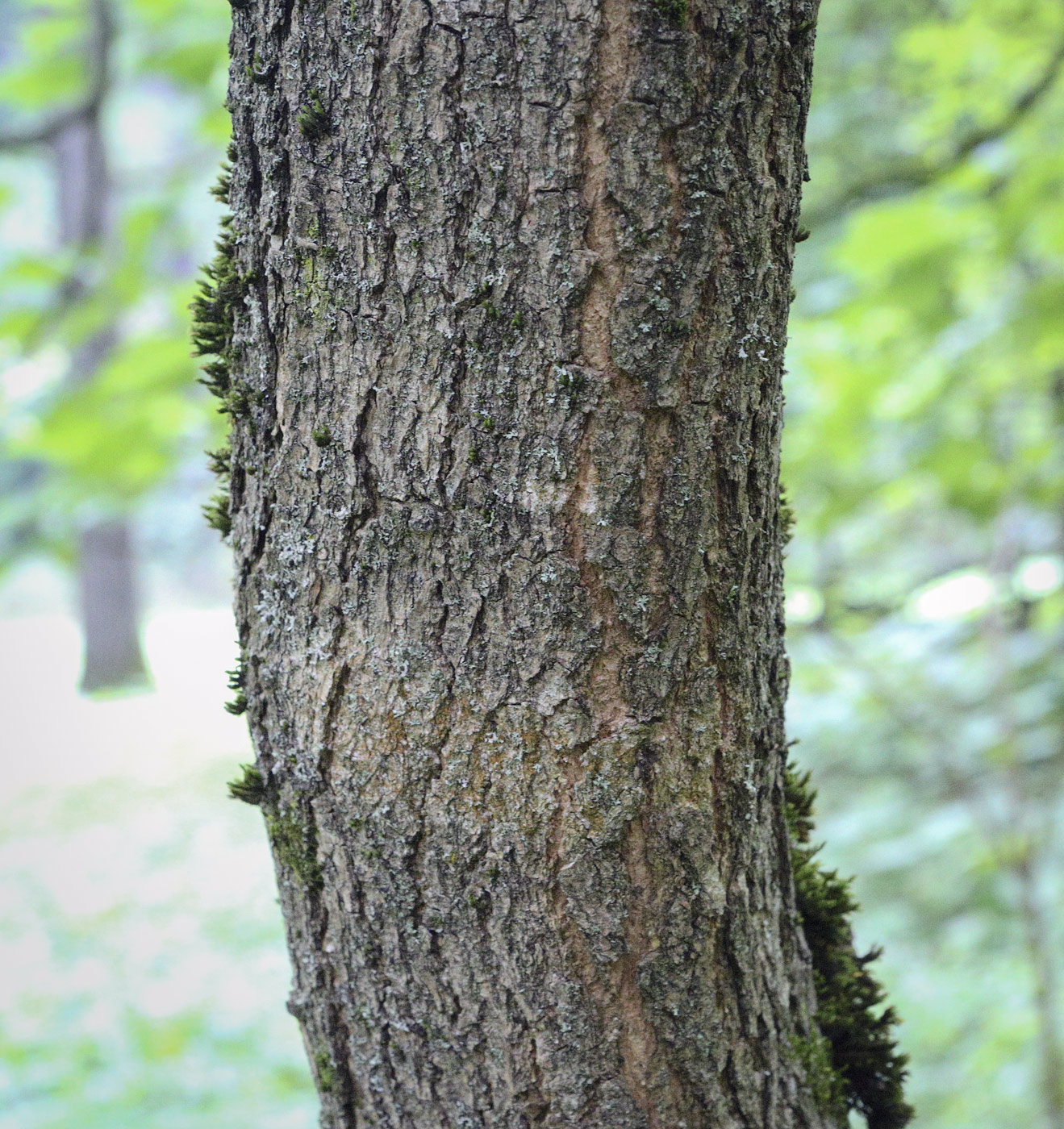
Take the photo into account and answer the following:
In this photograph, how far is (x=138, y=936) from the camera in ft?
18.2

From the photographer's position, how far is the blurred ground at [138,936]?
12.3 feet

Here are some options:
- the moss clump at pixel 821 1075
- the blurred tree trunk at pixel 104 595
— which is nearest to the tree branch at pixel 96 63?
the moss clump at pixel 821 1075

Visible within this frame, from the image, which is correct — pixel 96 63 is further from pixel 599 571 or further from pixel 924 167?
pixel 599 571

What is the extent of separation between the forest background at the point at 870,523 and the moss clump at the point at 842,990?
1.58 m

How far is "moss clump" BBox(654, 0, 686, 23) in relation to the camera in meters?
0.82

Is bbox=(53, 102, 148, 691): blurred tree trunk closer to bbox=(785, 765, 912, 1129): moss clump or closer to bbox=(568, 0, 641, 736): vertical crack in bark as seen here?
bbox=(785, 765, 912, 1129): moss clump

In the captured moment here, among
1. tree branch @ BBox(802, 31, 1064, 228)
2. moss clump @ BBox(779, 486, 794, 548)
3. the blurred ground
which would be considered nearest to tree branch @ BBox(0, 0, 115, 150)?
the blurred ground

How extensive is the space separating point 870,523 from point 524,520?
473 centimetres

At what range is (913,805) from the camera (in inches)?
191

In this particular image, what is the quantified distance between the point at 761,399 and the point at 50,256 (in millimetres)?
3482

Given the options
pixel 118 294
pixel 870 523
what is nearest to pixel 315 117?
pixel 118 294

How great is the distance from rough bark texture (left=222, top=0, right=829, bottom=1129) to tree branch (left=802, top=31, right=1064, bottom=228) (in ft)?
9.36

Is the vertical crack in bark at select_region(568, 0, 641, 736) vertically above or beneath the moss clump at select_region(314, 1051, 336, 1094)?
above

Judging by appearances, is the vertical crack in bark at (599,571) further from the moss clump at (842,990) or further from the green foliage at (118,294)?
the green foliage at (118,294)
